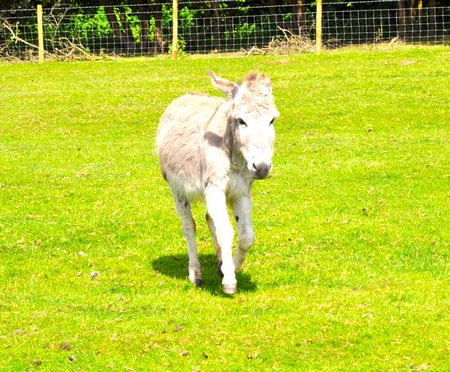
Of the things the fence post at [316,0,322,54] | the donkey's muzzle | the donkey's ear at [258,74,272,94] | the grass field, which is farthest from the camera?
the fence post at [316,0,322,54]

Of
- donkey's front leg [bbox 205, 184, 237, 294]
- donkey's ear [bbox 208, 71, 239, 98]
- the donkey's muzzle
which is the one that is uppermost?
donkey's ear [bbox 208, 71, 239, 98]

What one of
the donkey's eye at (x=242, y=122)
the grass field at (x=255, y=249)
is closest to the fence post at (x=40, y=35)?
the grass field at (x=255, y=249)

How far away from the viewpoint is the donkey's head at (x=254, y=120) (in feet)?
26.1

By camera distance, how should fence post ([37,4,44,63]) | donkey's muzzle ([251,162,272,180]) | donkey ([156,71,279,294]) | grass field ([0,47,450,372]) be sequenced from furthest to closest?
fence post ([37,4,44,63])
donkey ([156,71,279,294])
donkey's muzzle ([251,162,272,180])
grass field ([0,47,450,372])

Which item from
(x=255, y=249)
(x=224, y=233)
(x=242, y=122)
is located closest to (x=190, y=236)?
(x=224, y=233)

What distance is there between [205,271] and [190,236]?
0.58 metres

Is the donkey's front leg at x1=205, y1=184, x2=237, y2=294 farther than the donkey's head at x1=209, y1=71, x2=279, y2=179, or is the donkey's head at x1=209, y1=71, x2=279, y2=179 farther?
the donkey's front leg at x1=205, y1=184, x2=237, y2=294

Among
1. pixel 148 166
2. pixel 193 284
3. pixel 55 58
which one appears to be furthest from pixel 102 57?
pixel 193 284

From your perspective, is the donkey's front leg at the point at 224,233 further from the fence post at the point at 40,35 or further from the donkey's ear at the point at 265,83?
the fence post at the point at 40,35

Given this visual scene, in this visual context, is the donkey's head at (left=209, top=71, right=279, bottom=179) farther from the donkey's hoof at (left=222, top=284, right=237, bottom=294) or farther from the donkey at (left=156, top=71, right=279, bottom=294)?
the donkey's hoof at (left=222, top=284, right=237, bottom=294)

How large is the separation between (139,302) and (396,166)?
7.75 meters

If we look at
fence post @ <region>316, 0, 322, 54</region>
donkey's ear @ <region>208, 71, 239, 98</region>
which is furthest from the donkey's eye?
fence post @ <region>316, 0, 322, 54</region>

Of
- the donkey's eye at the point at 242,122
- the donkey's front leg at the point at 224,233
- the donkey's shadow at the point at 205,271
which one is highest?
the donkey's eye at the point at 242,122

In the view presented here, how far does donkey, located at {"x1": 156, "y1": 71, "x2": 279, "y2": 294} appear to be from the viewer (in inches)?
322
